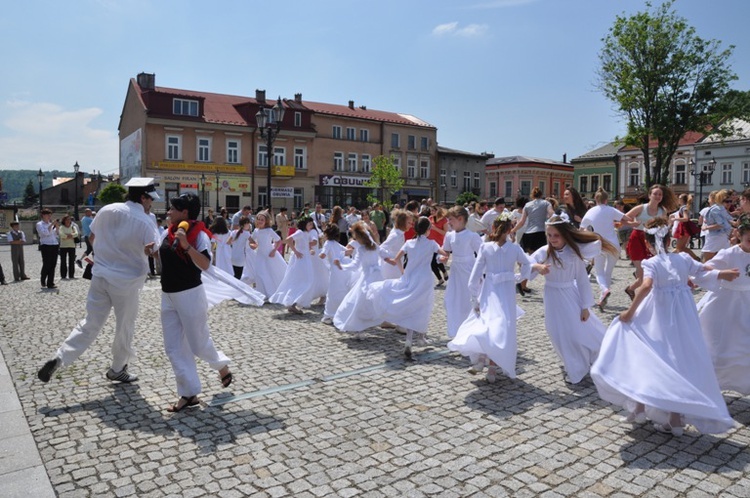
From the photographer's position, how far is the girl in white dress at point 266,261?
38.9 feet

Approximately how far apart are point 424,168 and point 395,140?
512cm

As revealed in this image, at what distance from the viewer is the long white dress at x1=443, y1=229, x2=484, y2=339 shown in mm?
7609

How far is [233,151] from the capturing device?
4981cm

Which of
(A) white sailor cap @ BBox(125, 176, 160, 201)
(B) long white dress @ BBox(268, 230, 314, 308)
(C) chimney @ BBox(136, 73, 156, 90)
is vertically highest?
(C) chimney @ BBox(136, 73, 156, 90)

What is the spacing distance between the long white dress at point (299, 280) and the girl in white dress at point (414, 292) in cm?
305

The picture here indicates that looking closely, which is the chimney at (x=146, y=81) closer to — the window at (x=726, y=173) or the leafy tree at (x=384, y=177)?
the leafy tree at (x=384, y=177)

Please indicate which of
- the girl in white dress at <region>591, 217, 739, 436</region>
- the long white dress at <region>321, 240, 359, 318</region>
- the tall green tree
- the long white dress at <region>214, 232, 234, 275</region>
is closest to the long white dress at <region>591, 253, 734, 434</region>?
the girl in white dress at <region>591, 217, 739, 436</region>

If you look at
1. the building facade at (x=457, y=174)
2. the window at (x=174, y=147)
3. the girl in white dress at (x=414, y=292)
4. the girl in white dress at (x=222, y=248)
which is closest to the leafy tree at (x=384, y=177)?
the building facade at (x=457, y=174)

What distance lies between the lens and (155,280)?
1605 cm

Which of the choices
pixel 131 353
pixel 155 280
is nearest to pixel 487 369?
pixel 131 353

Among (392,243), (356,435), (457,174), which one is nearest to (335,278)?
(392,243)

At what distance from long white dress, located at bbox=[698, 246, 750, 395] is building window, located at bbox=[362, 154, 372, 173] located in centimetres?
5369

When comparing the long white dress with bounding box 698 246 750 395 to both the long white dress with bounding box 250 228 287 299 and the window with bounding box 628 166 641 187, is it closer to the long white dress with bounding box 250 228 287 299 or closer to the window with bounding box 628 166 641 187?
the long white dress with bounding box 250 228 287 299

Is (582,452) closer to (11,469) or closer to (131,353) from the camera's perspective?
(11,469)
